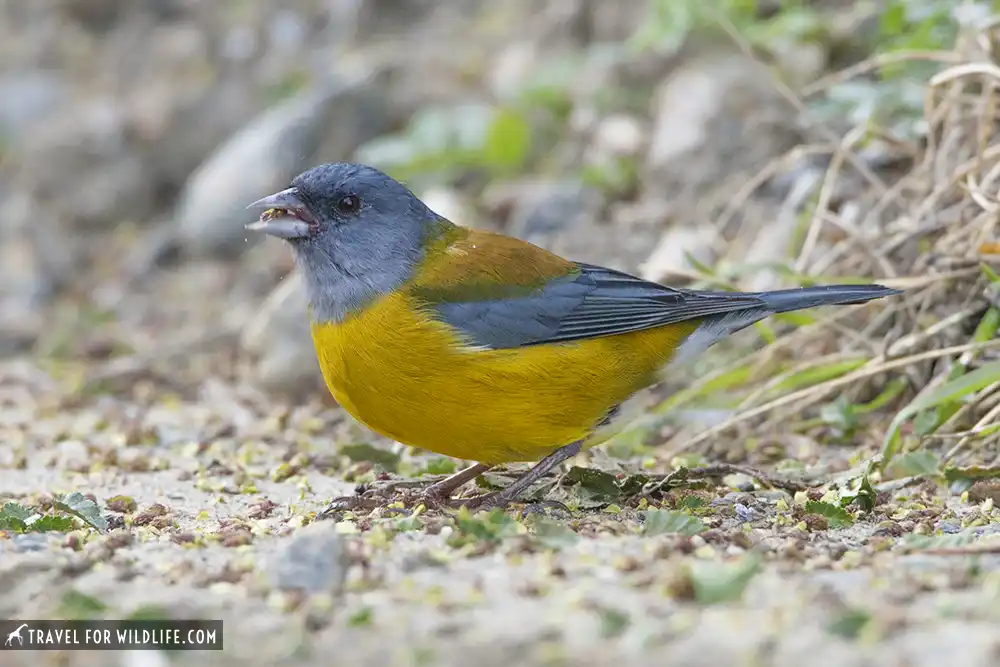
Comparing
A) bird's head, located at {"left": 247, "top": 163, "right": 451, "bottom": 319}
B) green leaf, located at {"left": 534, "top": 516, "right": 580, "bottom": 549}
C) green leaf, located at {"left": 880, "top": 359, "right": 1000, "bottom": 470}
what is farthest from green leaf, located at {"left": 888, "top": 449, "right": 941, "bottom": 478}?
bird's head, located at {"left": 247, "top": 163, "right": 451, "bottom": 319}

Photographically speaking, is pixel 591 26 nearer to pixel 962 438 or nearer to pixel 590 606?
pixel 962 438

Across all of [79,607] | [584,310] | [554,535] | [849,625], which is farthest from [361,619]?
[584,310]

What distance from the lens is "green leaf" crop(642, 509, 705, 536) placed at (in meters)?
3.64

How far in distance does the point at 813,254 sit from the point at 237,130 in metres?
4.96

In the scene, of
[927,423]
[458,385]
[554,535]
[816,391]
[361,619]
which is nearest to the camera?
[361,619]

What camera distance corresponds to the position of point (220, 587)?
10.1ft

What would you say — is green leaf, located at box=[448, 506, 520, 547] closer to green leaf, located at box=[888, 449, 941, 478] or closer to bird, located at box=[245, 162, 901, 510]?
bird, located at box=[245, 162, 901, 510]

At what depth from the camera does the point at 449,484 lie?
4398 millimetres

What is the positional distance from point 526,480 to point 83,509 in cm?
139

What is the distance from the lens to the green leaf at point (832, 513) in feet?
12.6

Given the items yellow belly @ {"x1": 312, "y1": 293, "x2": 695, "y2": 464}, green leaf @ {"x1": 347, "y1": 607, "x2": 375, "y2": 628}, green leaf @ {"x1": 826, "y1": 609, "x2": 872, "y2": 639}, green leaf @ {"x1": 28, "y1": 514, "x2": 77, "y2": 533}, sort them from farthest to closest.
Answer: yellow belly @ {"x1": 312, "y1": 293, "x2": 695, "y2": 464} < green leaf @ {"x1": 28, "y1": 514, "x2": 77, "y2": 533} < green leaf @ {"x1": 347, "y1": 607, "x2": 375, "y2": 628} < green leaf @ {"x1": 826, "y1": 609, "x2": 872, "y2": 639}

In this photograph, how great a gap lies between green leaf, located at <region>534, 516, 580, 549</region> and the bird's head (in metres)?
1.06

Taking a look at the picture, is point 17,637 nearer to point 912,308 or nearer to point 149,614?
point 149,614

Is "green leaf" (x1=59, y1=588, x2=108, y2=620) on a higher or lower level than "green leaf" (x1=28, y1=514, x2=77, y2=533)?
lower
